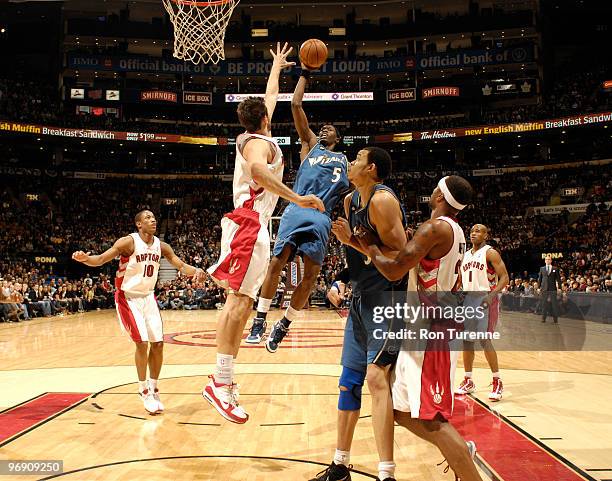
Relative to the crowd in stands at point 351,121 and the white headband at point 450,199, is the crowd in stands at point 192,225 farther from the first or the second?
the white headband at point 450,199

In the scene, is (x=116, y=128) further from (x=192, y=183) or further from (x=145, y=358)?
(x=145, y=358)

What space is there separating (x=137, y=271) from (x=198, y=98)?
102 ft

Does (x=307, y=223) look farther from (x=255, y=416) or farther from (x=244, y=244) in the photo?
(x=255, y=416)

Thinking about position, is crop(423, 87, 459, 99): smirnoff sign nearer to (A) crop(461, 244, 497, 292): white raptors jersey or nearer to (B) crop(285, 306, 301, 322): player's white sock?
(A) crop(461, 244, 497, 292): white raptors jersey

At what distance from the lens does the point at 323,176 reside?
5.61 meters

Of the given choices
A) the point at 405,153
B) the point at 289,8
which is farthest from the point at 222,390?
the point at 289,8

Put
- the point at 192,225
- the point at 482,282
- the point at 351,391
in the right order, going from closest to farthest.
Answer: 1. the point at 351,391
2. the point at 482,282
3. the point at 192,225

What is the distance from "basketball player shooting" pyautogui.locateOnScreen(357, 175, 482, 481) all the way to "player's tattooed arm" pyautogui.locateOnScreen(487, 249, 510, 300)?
396 cm

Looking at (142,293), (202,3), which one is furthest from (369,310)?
(202,3)

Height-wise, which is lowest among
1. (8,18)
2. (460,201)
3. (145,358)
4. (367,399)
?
(367,399)

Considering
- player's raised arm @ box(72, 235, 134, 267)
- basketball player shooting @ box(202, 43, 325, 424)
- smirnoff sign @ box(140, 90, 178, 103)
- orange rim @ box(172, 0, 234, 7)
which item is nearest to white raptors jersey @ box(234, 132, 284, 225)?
basketball player shooting @ box(202, 43, 325, 424)

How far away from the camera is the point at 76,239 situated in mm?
29578

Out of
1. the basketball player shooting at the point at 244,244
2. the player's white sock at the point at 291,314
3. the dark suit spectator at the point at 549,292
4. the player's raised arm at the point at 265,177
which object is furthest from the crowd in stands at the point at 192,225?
the player's raised arm at the point at 265,177

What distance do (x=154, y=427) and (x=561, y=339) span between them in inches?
380
